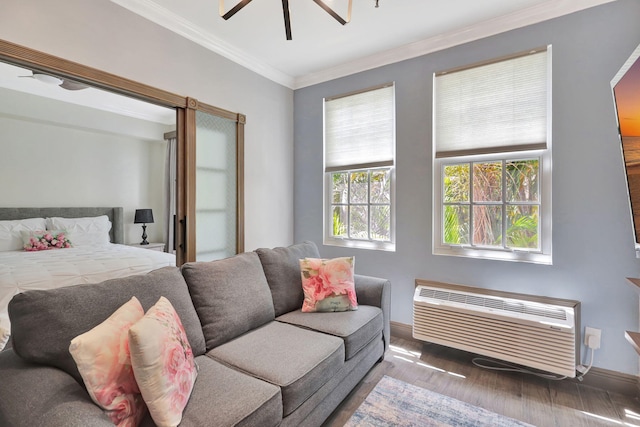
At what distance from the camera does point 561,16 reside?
2227 mm

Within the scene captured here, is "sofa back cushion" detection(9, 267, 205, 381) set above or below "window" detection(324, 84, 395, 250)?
below

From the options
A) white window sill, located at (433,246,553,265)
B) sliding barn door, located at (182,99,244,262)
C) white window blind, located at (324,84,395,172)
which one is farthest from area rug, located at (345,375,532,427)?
white window blind, located at (324,84,395,172)

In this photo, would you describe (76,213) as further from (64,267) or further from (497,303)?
(497,303)

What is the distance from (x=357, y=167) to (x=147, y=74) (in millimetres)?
2054

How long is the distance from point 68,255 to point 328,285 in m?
2.76

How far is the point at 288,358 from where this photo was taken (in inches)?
62.6

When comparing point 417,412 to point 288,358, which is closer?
point 288,358

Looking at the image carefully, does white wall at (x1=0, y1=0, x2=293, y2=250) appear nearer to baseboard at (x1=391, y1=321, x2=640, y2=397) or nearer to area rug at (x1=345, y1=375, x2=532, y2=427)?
area rug at (x1=345, y1=375, x2=532, y2=427)

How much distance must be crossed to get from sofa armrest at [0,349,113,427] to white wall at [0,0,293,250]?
1821 mm

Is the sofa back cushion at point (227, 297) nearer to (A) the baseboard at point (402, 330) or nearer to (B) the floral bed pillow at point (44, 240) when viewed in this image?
(A) the baseboard at point (402, 330)

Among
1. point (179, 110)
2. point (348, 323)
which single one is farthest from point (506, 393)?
point (179, 110)

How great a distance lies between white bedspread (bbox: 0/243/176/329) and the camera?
2123 millimetres

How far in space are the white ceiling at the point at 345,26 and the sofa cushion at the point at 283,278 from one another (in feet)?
6.29

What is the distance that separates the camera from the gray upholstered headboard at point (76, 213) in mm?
3619
